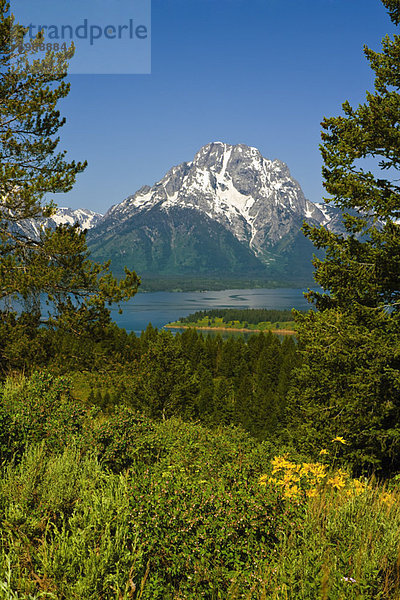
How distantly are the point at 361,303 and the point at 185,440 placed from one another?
699cm

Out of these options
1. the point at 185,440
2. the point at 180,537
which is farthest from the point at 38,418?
the point at 180,537

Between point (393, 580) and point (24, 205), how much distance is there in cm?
1376

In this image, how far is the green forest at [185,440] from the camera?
3.28m

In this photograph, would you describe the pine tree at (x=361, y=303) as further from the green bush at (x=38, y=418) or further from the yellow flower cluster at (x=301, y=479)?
the green bush at (x=38, y=418)

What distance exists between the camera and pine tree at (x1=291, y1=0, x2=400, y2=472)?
30.7ft

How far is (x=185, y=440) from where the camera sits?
6.20 meters

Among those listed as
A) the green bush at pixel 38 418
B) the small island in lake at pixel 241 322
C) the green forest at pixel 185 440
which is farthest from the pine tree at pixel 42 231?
the small island in lake at pixel 241 322

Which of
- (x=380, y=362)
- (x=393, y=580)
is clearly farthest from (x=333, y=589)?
(x=380, y=362)

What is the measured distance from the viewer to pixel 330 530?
3.84 m

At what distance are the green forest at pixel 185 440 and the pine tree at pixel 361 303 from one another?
6cm

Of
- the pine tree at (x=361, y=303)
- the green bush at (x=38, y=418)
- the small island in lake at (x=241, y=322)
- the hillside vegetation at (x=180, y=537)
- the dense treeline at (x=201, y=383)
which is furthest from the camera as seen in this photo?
the small island in lake at (x=241, y=322)

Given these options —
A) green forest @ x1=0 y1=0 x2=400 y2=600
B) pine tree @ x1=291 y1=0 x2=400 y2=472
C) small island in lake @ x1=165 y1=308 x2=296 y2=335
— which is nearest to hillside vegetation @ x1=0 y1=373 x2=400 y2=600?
green forest @ x1=0 y1=0 x2=400 y2=600

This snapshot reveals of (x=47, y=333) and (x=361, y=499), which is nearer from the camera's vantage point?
(x=361, y=499)

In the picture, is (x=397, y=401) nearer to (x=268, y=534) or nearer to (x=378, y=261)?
(x=378, y=261)
